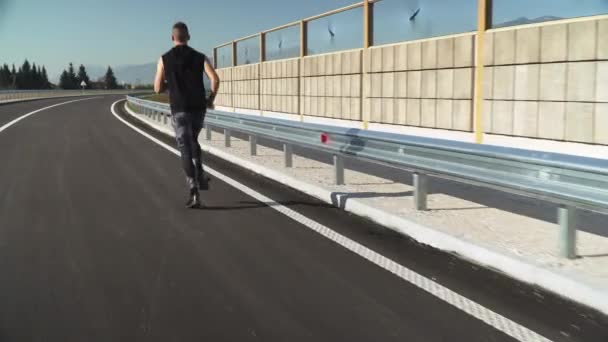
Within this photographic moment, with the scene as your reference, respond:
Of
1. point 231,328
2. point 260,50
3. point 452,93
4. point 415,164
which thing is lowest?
point 231,328

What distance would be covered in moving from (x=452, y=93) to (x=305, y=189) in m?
3.35

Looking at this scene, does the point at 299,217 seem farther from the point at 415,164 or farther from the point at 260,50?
the point at 260,50

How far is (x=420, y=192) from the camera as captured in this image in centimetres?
665

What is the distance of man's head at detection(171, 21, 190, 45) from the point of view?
291 inches

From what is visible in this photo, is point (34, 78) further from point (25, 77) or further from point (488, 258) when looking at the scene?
point (488, 258)

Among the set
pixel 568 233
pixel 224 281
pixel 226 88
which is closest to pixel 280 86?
pixel 226 88

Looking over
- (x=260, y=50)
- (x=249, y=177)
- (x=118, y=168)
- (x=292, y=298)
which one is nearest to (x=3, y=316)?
(x=292, y=298)

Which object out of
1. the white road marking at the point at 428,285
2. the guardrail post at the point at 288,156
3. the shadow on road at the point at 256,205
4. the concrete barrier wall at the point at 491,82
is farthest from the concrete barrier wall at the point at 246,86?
the white road marking at the point at 428,285

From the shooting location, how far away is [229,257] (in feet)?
17.2

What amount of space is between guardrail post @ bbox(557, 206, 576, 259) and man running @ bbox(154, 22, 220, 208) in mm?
4137

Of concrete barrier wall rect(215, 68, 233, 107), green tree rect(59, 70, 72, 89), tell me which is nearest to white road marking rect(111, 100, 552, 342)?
concrete barrier wall rect(215, 68, 233, 107)

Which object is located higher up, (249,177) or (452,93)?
(452,93)

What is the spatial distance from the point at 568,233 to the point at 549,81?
13.8 ft

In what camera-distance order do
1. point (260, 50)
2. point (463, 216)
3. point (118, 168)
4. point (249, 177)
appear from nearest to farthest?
point (463, 216), point (249, 177), point (118, 168), point (260, 50)
